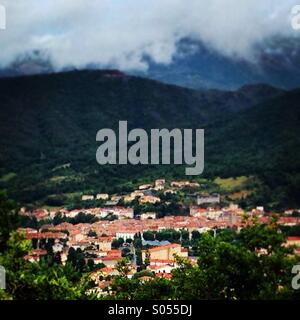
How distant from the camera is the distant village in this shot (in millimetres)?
19562

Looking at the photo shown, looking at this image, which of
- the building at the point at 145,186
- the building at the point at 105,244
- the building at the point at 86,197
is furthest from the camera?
the building at the point at 145,186

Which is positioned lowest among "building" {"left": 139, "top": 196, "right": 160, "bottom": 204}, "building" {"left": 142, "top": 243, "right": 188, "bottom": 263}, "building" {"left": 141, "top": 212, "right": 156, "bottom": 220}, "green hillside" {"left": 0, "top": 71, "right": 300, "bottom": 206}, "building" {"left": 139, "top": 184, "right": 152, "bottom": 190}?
"building" {"left": 142, "top": 243, "right": 188, "bottom": 263}

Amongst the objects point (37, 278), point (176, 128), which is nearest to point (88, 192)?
point (176, 128)

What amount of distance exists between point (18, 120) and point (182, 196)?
14553 mm

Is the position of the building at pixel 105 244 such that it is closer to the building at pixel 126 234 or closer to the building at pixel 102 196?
the building at pixel 126 234

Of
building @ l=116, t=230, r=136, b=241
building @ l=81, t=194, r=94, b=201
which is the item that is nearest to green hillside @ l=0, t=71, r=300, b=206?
building @ l=81, t=194, r=94, b=201

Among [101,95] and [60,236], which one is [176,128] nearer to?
[101,95]

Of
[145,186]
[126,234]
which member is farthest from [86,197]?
[126,234]

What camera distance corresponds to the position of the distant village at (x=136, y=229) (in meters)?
19.6

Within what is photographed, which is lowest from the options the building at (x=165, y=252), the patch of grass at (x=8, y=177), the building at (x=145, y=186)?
the building at (x=165, y=252)

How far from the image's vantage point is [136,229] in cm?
2470

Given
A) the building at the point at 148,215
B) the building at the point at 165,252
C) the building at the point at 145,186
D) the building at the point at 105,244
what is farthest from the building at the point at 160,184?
the building at the point at 165,252

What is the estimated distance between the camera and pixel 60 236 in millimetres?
24297

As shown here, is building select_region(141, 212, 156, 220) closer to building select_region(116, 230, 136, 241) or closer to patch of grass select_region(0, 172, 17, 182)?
building select_region(116, 230, 136, 241)
